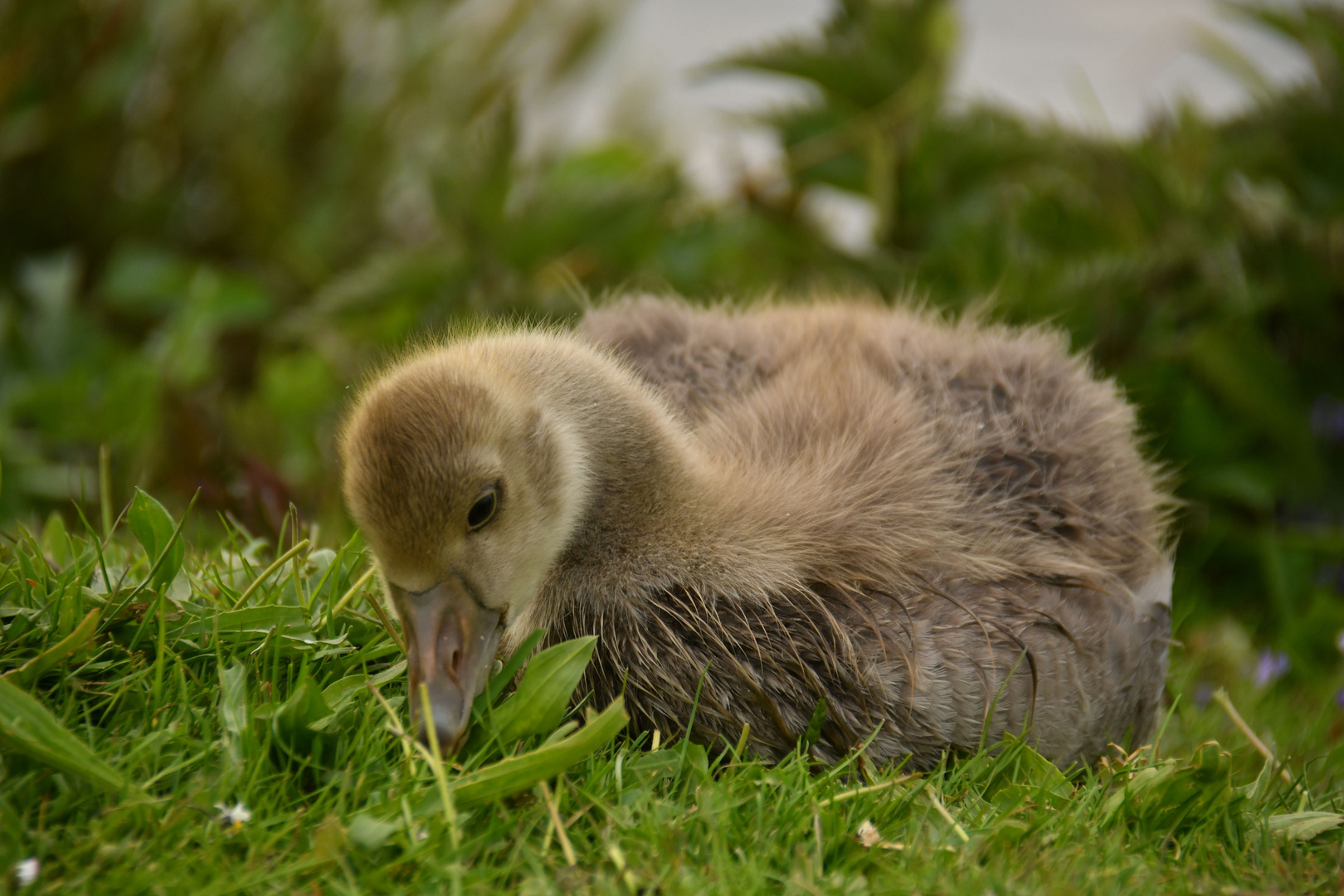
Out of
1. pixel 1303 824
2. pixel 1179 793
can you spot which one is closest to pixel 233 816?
pixel 1179 793

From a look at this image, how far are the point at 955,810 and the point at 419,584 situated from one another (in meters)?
0.98

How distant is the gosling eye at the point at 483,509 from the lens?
2025mm

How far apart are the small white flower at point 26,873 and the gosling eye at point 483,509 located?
79 centimetres

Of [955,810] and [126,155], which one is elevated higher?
[955,810]

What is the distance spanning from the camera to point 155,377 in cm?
420

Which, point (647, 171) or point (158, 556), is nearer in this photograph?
point (158, 556)

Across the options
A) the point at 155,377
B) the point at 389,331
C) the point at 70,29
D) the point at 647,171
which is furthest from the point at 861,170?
the point at 70,29

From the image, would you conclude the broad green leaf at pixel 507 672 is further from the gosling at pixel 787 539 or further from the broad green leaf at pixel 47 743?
the broad green leaf at pixel 47 743

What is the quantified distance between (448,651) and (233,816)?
42cm

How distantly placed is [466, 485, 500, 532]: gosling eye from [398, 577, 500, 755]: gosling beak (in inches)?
4.0

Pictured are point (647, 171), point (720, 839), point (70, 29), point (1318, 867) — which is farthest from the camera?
point (70, 29)

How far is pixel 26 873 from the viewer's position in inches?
60.8

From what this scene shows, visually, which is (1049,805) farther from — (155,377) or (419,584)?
(155,377)

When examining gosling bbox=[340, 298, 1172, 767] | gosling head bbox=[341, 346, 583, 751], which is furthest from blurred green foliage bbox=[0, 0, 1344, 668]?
gosling head bbox=[341, 346, 583, 751]
